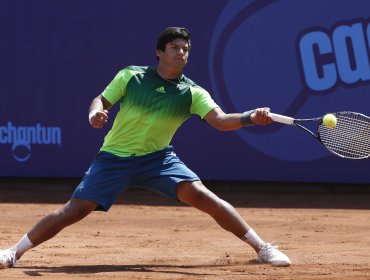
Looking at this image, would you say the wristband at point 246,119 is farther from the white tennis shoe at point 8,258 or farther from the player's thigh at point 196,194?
the white tennis shoe at point 8,258

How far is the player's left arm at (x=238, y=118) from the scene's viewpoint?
5.62 meters

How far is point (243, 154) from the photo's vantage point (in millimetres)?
10484

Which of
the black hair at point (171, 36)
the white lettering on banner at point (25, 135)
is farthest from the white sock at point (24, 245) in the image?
the white lettering on banner at point (25, 135)

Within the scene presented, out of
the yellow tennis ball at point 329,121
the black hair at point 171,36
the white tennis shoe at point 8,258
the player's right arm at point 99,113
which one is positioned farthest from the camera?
the black hair at point 171,36

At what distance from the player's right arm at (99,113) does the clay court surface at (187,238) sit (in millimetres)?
907

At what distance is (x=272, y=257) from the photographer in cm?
618

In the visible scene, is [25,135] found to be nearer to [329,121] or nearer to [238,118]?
[238,118]

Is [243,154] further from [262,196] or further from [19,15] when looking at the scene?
Result: [19,15]

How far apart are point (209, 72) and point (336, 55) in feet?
4.45

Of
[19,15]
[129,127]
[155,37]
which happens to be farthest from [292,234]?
[19,15]

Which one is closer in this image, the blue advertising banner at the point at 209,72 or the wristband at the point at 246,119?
the wristband at the point at 246,119

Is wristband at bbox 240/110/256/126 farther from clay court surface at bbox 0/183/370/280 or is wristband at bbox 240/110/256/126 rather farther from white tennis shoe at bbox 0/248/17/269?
white tennis shoe at bbox 0/248/17/269

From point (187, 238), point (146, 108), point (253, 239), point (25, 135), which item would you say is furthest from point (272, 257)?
point (25, 135)

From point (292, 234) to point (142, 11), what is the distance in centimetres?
354
